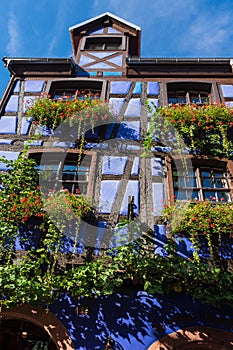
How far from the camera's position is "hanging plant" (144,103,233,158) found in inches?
239

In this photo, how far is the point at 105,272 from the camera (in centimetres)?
424

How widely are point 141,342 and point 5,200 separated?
291cm

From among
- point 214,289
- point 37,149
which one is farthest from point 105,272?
point 37,149

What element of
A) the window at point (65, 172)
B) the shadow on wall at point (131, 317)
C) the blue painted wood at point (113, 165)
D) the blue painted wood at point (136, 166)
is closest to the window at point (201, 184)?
the blue painted wood at point (136, 166)

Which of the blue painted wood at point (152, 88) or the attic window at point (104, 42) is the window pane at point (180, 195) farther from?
the attic window at point (104, 42)

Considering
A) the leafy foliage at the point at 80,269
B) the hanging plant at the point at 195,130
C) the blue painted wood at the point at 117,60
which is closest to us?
the leafy foliage at the point at 80,269

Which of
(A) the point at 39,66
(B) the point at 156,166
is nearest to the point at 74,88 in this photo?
(A) the point at 39,66

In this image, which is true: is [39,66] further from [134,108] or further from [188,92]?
[188,92]

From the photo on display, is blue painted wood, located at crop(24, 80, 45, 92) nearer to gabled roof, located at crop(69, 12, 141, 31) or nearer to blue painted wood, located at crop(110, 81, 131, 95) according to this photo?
blue painted wood, located at crop(110, 81, 131, 95)

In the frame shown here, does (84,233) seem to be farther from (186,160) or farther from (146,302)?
(186,160)

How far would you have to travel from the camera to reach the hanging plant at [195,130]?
20.0ft

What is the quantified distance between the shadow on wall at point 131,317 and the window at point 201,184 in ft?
6.22

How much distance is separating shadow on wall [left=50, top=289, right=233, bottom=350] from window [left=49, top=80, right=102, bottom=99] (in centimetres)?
500

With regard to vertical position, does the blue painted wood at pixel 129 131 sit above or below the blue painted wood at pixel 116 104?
below
